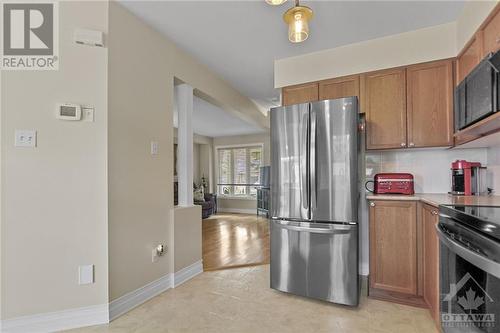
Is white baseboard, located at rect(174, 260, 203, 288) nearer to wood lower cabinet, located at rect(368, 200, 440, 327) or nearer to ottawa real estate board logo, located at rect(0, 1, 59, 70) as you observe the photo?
wood lower cabinet, located at rect(368, 200, 440, 327)

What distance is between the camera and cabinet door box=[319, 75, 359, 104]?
8.84 ft

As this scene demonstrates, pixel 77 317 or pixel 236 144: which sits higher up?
pixel 236 144

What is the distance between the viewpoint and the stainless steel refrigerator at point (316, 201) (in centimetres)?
205

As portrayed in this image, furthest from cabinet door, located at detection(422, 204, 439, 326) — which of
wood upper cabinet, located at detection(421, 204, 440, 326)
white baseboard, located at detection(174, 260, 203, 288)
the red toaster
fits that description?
white baseboard, located at detection(174, 260, 203, 288)

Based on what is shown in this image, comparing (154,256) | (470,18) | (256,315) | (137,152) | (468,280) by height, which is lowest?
(256,315)

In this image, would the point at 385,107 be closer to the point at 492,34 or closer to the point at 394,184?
the point at 394,184

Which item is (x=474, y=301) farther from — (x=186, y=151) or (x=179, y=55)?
(x=179, y=55)

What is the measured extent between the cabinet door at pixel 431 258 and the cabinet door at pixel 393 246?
9 centimetres

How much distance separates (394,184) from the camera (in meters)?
2.47

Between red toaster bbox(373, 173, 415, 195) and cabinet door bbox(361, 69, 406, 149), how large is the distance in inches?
11.8

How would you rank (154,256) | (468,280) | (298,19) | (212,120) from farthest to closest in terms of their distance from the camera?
1. (212,120)
2. (154,256)
3. (298,19)
4. (468,280)

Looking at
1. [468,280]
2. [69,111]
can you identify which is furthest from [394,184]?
[69,111]

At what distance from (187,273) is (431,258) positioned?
2288 millimetres

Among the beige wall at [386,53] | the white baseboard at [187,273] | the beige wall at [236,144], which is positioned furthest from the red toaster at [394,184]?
the beige wall at [236,144]
